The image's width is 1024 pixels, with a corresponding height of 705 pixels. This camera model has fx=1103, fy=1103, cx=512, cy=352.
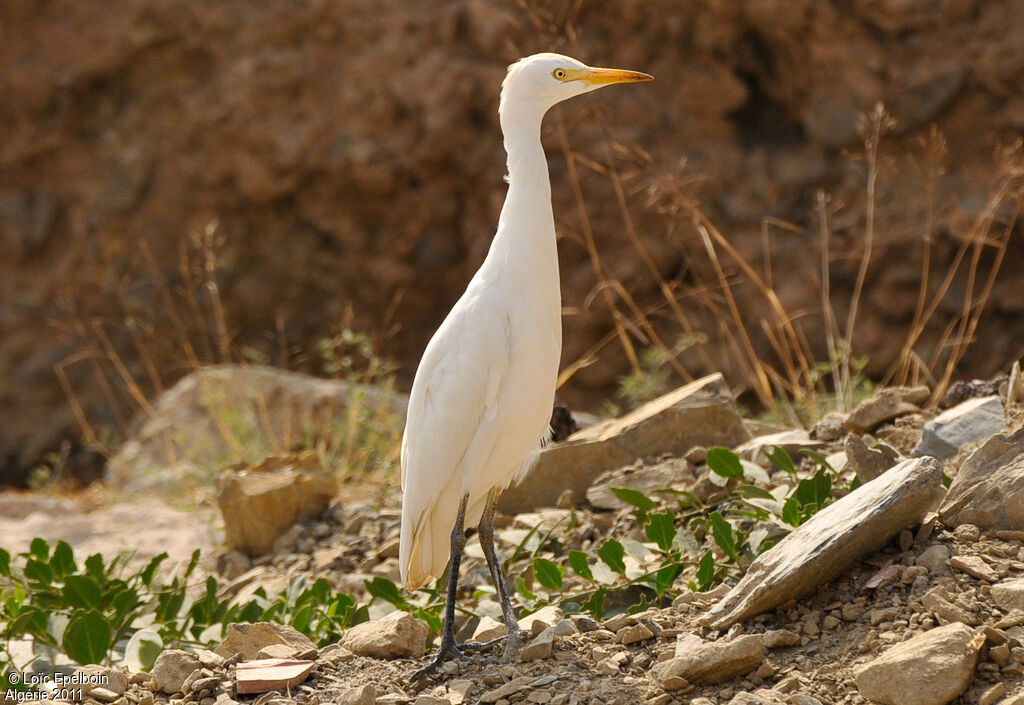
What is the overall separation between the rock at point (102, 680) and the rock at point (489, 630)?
1001mm

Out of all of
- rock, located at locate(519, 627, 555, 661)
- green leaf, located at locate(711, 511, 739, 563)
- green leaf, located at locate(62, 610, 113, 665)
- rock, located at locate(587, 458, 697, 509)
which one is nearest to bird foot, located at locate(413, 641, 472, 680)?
rock, located at locate(519, 627, 555, 661)

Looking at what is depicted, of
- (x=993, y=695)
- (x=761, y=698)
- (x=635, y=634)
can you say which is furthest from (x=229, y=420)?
(x=993, y=695)

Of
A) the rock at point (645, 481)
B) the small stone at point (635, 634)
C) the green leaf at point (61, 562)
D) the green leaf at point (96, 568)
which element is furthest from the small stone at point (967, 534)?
the green leaf at point (61, 562)

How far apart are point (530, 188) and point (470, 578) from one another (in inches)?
58.1

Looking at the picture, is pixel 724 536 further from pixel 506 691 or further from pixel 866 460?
pixel 506 691

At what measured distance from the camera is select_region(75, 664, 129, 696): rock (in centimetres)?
287

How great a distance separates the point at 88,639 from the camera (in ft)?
10.7

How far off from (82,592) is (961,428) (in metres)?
2.92

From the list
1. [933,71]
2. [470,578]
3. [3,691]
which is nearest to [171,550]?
[470,578]

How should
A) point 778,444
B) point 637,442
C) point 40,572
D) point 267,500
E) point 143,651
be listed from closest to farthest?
point 143,651
point 40,572
point 778,444
point 637,442
point 267,500

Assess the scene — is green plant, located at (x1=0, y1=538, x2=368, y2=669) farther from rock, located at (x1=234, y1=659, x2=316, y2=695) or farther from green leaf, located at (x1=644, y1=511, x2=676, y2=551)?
green leaf, located at (x1=644, y1=511, x2=676, y2=551)

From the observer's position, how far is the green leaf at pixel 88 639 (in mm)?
3270

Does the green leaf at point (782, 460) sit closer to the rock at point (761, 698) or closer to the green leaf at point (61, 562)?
the rock at point (761, 698)

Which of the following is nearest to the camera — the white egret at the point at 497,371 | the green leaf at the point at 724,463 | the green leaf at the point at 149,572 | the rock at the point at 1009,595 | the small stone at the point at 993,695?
the small stone at the point at 993,695
